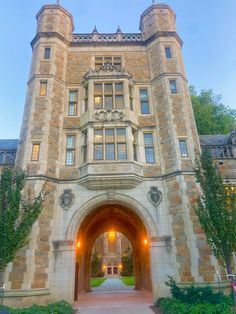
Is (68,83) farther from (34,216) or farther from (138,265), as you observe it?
(138,265)

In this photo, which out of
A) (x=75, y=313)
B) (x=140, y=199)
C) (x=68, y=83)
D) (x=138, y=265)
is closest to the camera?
(x=75, y=313)

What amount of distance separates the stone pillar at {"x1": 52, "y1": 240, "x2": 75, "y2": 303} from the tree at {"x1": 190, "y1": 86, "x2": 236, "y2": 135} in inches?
779

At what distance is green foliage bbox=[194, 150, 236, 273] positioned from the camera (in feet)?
31.8

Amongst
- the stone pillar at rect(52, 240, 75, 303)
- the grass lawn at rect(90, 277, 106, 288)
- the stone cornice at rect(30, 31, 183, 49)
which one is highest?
the stone cornice at rect(30, 31, 183, 49)

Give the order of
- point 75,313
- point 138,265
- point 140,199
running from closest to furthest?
point 75,313 < point 140,199 < point 138,265

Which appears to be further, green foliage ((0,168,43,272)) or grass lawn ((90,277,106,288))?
grass lawn ((90,277,106,288))

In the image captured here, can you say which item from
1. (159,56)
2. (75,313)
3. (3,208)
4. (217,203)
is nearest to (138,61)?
(159,56)

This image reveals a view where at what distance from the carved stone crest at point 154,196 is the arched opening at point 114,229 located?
4113 mm

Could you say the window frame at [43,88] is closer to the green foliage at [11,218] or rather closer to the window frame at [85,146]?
the window frame at [85,146]

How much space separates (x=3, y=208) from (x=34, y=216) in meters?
1.26

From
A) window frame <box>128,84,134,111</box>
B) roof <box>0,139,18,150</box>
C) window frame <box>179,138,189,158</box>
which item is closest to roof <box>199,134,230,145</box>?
window frame <box>179,138,189,158</box>

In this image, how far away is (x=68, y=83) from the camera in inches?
677

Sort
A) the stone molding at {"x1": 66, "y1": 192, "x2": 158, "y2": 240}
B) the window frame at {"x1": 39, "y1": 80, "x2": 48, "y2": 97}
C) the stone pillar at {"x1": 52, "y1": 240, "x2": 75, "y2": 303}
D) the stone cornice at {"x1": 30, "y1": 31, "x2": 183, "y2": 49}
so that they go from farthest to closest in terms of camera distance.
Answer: the stone cornice at {"x1": 30, "y1": 31, "x2": 183, "y2": 49} < the window frame at {"x1": 39, "y1": 80, "x2": 48, "y2": 97} < the stone molding at {"x1": 66, "y1": 192, "x2": 158, "y2": 240} < the stone pillar at {"x1": 52, "y1": 240, "x2": 75, "y2": 303}

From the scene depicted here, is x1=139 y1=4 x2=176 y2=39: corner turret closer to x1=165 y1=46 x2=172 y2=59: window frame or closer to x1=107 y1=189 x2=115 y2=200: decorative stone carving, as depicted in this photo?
x1=165 y1=46 x2=172 y2=59: window frame
